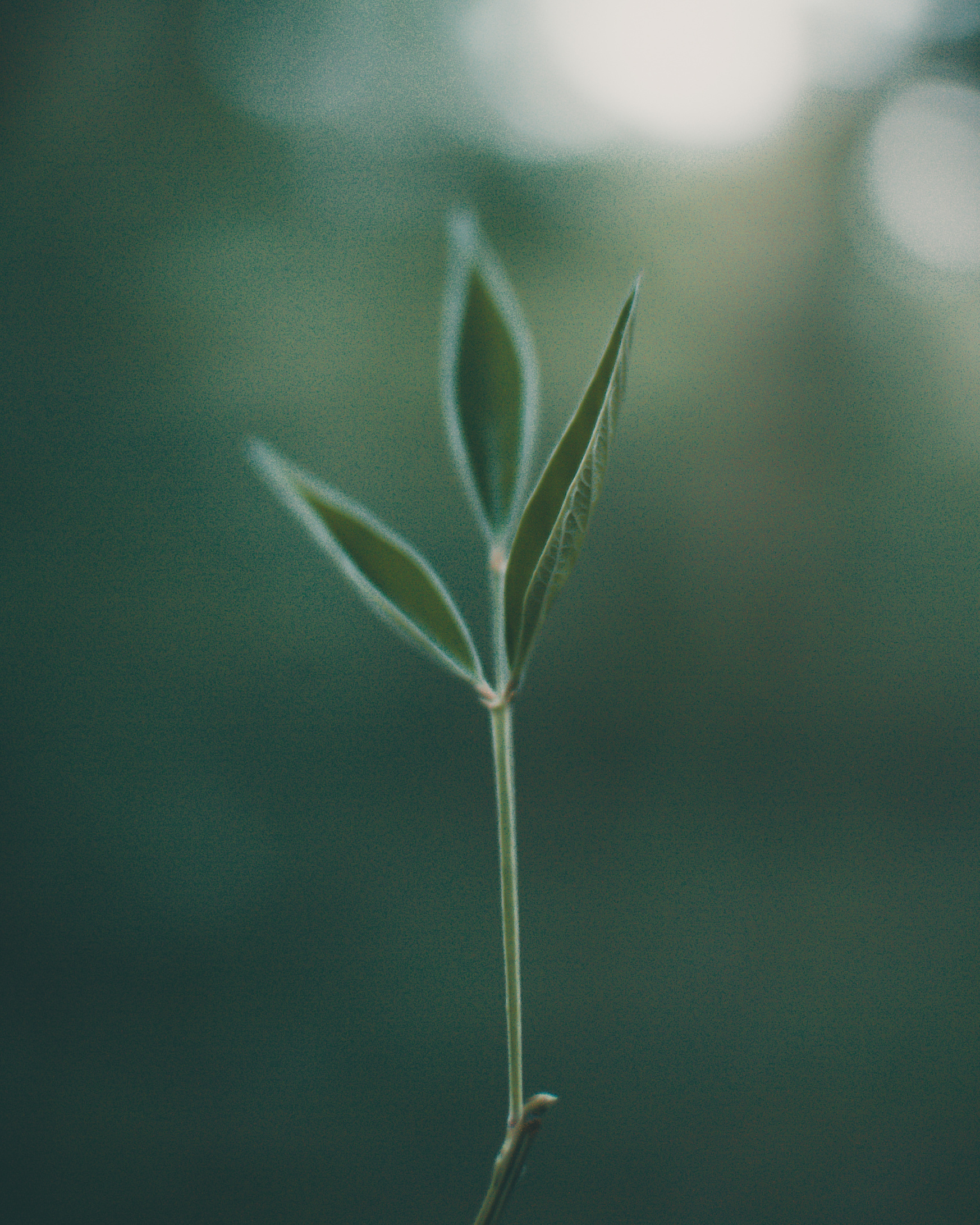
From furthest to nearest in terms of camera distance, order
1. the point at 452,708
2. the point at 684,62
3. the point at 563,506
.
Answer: the point at 452,708
the point at 684,62
the point at 563,506

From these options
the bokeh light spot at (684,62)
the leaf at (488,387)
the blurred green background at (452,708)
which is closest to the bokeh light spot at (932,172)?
the blurred green background at (452,708)

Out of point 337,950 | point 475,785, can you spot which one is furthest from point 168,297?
point 337,950

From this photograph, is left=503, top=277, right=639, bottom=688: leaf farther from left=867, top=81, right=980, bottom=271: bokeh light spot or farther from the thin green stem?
left=867, top=81, right=980, bottom=271: bokeh light spot

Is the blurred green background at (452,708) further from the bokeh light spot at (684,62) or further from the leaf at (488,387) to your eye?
the leaf at (488,387)

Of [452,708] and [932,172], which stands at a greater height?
[932,172]

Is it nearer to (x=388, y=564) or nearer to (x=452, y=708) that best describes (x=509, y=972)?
(x=388, y=564)

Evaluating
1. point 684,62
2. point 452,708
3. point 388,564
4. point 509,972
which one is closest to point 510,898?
point 509,972

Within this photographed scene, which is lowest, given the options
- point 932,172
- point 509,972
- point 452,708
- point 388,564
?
point 452,708
